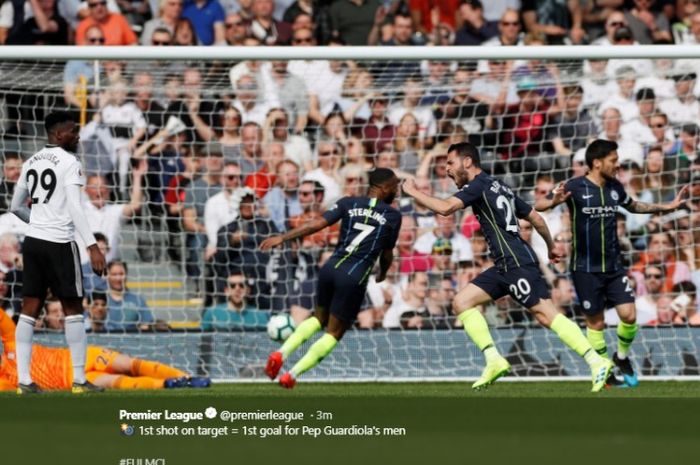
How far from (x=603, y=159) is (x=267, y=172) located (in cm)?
384

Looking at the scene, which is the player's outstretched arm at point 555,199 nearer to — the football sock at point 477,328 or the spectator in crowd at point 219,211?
the football sock at point 477,328

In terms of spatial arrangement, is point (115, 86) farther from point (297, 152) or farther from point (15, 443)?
point (15, 443)

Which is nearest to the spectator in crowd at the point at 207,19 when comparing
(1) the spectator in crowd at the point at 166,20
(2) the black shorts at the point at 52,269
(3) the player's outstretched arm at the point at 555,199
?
(1) the spectator in crowd at the point at 166,20

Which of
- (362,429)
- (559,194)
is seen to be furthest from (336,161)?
(362,429)

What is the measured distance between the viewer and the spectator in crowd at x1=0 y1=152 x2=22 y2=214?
42.5 feet

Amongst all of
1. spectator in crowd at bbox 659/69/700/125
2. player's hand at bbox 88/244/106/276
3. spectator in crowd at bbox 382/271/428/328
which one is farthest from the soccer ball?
spectator in crowd at bbox 659/69/700/125

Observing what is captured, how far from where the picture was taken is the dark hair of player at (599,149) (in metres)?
11.1

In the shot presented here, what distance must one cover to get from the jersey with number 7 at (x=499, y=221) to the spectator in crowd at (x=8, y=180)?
481 cm

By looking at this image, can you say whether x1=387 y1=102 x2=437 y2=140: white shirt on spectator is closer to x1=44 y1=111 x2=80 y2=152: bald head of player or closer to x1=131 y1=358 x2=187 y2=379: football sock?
x1=131 y1=358 x2=187 y2=379: football sock

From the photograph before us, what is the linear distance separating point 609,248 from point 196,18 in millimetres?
6788

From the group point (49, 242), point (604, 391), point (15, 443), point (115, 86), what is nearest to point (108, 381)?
point (49, 242)

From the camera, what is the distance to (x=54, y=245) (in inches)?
401

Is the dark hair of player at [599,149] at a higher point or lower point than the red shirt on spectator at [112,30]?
lower

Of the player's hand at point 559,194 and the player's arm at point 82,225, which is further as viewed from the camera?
the player's hand at point 559,194
